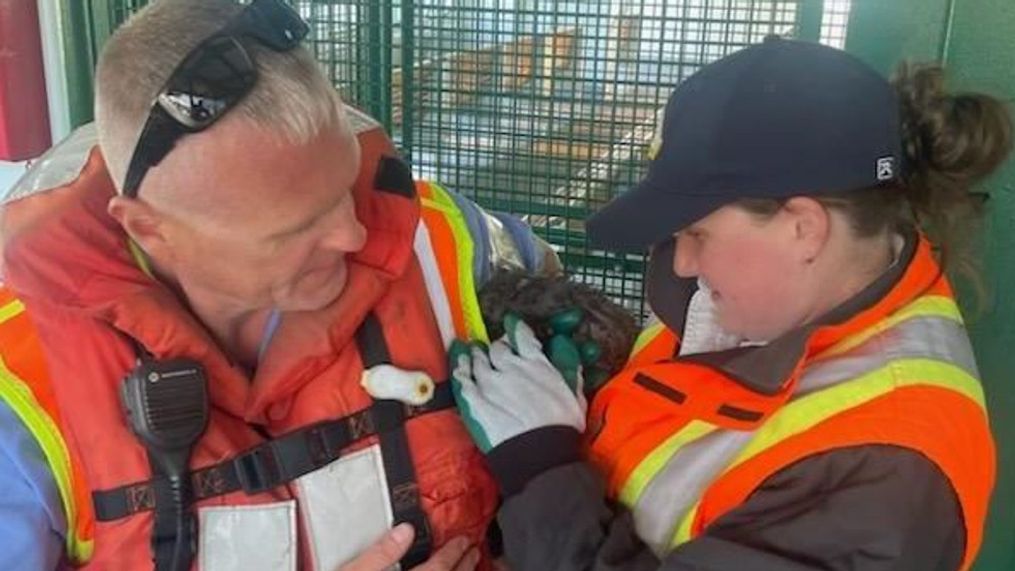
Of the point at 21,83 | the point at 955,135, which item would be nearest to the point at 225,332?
the point at 955,135

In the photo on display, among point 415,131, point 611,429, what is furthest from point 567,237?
point 611,429

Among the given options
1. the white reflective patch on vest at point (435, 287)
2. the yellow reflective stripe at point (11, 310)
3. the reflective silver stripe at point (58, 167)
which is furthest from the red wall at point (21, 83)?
the white reflective patch on vest at point (435, 287)

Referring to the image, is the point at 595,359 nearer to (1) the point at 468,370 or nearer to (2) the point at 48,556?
(1) the point at 468,370

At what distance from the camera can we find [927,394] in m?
1.26

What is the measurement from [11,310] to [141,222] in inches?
8.1

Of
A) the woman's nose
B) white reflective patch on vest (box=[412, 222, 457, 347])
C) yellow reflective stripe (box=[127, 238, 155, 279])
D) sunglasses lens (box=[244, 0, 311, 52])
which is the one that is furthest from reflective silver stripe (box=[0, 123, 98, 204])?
the woman's nose

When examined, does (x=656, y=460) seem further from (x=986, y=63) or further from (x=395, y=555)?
(x=986, y=63)

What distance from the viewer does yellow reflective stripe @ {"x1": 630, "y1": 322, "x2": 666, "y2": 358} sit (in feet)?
5.54

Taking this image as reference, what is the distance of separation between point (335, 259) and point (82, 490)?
1.31ft

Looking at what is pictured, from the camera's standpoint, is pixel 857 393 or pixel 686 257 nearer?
pixel 857 393

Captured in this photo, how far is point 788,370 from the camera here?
1318mm

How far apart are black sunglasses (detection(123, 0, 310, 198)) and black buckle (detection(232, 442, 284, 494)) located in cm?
36

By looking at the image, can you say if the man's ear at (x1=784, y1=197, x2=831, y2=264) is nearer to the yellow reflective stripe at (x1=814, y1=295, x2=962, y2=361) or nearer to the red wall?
the yellow reflective stripe at (x1=814, y1=295, x2=962, y2=361)

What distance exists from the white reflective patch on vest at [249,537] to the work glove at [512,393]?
10.1 inches
